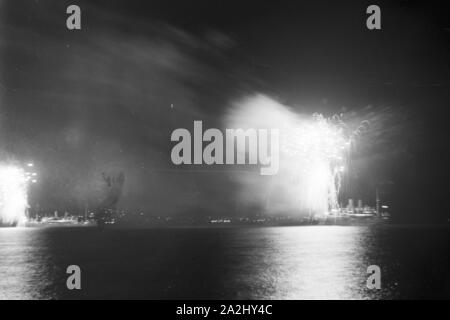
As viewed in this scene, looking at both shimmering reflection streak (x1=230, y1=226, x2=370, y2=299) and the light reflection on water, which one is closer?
shimmering reflection streak (x1=230, y1=226, x2=370, y2=299)

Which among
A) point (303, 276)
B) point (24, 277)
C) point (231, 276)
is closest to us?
point (303, 276)

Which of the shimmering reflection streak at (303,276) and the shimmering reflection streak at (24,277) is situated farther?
the shimmering reflection streak at (24,277)

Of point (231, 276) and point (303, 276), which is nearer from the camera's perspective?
point (303, 276)

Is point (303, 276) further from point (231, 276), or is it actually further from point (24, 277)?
point (24, 277)

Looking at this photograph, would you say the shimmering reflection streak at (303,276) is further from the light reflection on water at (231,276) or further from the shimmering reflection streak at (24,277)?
the shimmering reflection streak at (24,277)

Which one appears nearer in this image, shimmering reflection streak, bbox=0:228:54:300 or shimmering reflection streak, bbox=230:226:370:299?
shimmering reflection streak, bbox=230:226:370:299

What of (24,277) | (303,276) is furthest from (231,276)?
(24,277)

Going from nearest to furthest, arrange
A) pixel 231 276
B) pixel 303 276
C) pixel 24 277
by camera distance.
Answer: pixel 303 276
pixel 24 277
pixel 231 276

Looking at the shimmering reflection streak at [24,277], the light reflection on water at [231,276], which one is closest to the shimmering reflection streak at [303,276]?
the light reflection on water at [231,276]

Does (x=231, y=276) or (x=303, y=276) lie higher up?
(x=303, y=276)

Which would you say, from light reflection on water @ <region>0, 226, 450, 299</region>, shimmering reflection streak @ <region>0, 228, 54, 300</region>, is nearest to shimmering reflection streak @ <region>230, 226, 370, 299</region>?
light reflection on water @ <region>0, 226, 450, 299</region>

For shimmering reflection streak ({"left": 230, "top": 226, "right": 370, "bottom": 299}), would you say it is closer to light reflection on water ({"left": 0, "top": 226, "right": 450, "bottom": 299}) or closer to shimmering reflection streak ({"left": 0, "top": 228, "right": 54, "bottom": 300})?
light reflection on water ({"left": 0, "top": 226, "right": 450, "bottom": 299})

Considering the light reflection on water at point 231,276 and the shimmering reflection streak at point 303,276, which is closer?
the shimmering reflection streak at point 303,276
